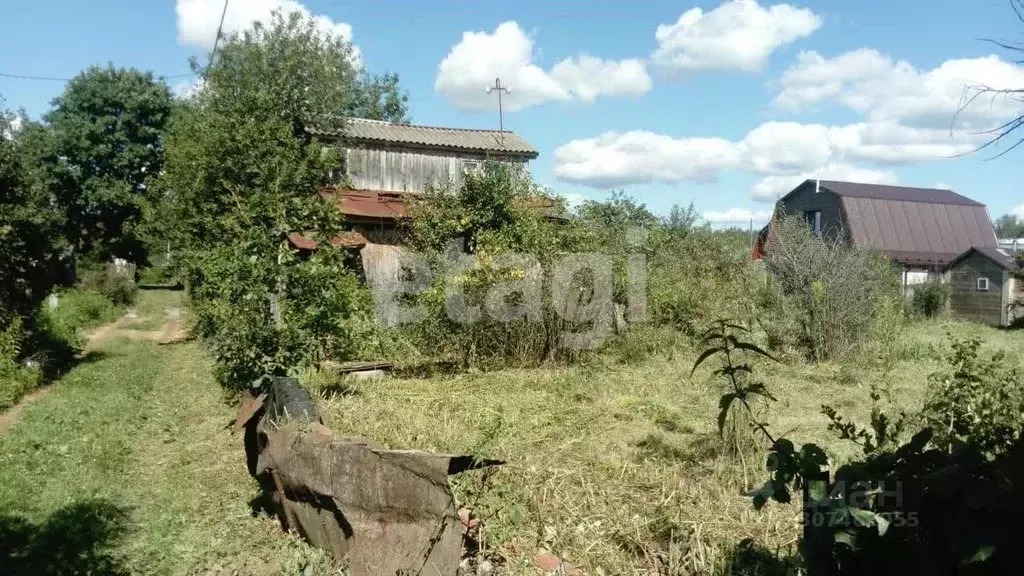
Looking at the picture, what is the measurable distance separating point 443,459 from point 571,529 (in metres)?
1.04

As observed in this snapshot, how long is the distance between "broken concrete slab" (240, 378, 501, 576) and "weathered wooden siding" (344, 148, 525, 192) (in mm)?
13213

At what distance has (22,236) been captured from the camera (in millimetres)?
11500

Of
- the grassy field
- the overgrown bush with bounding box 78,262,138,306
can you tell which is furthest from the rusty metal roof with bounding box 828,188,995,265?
the overgrown bush with bounding box 78,262,138,306

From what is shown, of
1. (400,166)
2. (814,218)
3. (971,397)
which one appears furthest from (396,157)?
(814,218)

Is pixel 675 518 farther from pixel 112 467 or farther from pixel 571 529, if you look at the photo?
pixel 112 467

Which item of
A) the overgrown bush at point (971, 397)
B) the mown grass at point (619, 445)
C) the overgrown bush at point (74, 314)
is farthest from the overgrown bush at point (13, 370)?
the overgrown bush at point (971, 397)

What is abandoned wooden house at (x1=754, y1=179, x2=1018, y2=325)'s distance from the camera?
26.0 metres

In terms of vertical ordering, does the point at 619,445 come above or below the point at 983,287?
below

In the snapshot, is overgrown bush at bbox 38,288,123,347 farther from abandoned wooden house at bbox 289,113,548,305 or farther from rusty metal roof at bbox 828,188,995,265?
rusty metal roof at bbox 828,188,995,265

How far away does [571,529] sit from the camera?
4199 millimetres

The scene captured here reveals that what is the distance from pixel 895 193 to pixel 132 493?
→ 3035 centimetres

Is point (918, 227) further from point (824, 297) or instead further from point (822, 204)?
point (824, 297)

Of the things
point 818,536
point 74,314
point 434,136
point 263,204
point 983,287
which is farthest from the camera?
point 983,287

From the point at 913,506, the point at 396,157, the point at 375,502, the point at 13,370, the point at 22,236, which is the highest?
the point at 396,157
